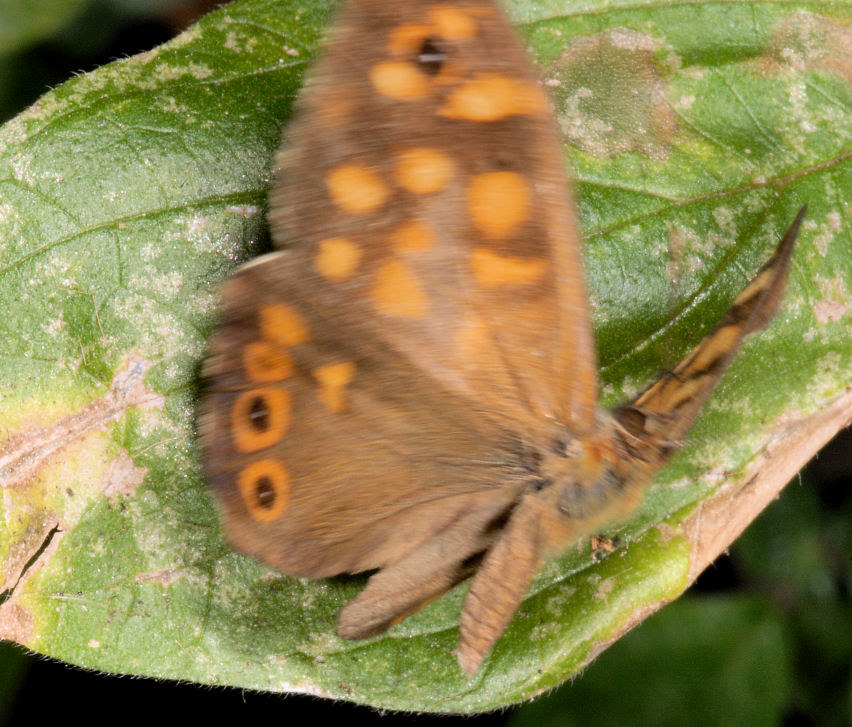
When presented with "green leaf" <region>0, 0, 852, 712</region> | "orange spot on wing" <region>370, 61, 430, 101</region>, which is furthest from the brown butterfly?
"green leaf" <region>0, 0, 852, 712</region>

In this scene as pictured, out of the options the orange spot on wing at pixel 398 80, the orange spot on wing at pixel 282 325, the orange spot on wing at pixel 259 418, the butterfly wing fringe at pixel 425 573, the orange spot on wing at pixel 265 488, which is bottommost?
the butterfly wing fringe at pixel 425 573

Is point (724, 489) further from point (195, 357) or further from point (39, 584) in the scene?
point (39, 584)

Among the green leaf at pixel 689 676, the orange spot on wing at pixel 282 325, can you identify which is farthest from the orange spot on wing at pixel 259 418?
the green leaf at pixel 689 676

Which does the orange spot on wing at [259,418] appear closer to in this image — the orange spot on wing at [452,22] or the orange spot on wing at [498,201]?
the orange spot on wing at [498,201]

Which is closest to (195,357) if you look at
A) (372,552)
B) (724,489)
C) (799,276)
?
(372,552)

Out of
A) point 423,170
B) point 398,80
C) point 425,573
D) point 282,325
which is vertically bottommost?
point 425,573

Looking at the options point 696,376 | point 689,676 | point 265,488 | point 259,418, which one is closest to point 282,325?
point 259,418

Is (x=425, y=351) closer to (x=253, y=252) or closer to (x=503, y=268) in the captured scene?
(x=503, y=268)
